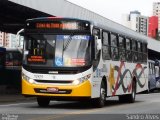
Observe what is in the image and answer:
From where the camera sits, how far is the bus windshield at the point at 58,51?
1823cm

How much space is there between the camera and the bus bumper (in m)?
18.2

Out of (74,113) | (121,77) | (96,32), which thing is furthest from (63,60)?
(121,77)

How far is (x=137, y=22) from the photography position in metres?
130

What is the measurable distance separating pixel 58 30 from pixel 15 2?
8563mm

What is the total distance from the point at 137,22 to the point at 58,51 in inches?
4463

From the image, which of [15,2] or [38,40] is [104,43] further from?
[15,2]

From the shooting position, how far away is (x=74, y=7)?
36.0 m

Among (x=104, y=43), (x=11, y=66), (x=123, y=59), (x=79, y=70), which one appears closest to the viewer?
(x=79, y=70)

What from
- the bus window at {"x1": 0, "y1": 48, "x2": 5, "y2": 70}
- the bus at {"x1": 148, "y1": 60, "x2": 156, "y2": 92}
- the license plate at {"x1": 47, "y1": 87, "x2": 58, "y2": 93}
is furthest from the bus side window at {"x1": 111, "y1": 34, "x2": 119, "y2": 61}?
the bus at {"x1": 148, "y1": 60, "x2": 156, "y2": 92}

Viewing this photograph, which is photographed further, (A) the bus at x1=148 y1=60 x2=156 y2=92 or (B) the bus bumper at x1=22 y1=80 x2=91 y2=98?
(A) the bus at x1=148 y1=60 x2=156 y2=92

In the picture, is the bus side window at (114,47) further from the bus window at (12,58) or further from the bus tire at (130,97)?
the bus window at (12,58)

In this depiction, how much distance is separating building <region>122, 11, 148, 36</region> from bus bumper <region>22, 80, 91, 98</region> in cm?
10822

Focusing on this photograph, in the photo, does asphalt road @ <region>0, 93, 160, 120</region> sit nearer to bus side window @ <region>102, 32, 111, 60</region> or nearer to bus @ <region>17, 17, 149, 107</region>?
bus @ <region>17, 17, 149, 107</region>

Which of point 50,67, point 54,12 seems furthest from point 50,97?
point 54,12
